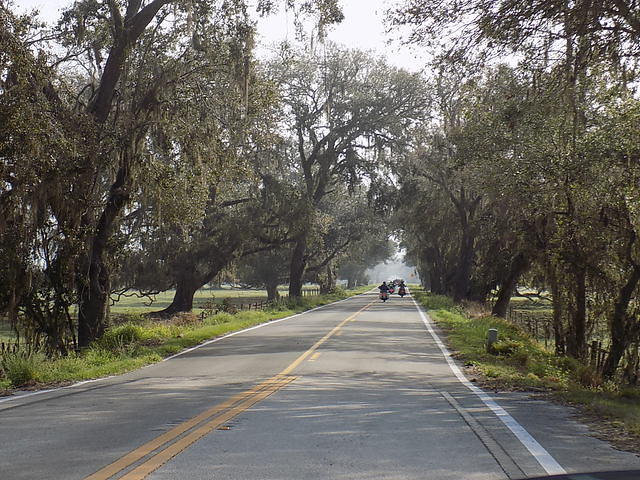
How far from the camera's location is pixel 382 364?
49.1 ft

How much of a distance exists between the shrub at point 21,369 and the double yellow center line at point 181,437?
12.8 ft

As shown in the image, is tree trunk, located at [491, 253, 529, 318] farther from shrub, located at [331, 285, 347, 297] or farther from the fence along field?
Answer: shrub, located at [331, 285, 347, 297]

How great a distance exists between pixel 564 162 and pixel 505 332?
851cm

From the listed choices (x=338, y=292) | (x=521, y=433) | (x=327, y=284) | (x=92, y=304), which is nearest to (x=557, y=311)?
(x=92, y=304)

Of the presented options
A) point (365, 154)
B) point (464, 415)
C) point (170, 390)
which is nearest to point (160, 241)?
point (365, 154)

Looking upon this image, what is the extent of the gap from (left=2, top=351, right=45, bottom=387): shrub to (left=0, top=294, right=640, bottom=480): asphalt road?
1.14 meters

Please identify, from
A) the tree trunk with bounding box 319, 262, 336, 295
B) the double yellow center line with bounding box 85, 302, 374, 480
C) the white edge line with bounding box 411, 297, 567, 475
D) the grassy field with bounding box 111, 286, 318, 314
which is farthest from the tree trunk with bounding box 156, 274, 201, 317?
the tree trunk with bounding box 319, 262, 336, 295

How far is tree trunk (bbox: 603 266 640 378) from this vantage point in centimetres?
1623

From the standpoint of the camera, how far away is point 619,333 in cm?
1653

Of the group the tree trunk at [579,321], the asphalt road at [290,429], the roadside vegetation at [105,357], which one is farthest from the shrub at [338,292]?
the asphalt road at [290,429]

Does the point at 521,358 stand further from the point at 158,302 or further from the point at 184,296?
the point at 158,302

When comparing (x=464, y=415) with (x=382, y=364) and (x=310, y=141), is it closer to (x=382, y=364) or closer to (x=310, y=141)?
(x=382, y=364)

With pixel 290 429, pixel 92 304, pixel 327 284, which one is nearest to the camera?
pixel 290 429

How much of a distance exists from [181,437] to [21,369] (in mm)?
5982
